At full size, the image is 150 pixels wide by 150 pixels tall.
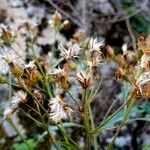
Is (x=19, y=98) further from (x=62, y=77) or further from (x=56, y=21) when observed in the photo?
(x=56, y=21)

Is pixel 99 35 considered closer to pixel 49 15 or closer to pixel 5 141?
pixel 49 15

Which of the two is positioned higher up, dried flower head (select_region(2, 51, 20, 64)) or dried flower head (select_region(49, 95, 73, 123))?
dried flower head (select_region(2, 51, 20, 64))

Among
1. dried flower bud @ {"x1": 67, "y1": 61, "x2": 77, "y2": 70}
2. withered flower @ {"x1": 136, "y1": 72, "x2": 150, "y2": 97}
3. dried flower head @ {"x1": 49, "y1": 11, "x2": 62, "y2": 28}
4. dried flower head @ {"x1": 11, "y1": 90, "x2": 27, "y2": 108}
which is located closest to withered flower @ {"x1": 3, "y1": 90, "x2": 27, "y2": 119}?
dried flower head @ {"x1": 11, "y1": 90, "x2": 27, "y2": 108}

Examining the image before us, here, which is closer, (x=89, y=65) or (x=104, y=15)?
(x=89, y=65)

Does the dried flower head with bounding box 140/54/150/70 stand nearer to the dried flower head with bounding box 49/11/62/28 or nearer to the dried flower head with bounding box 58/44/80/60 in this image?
the dried flower head with bounding box 58/44/80/60

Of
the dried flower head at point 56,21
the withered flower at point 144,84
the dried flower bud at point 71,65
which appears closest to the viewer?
the withered flower at point 144,84

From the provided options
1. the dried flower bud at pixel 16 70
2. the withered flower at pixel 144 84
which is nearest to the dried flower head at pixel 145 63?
the withered flower at pixel 144 84

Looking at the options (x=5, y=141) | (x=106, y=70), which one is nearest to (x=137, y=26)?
(x=106, y=70)

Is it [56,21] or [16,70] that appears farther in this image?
[56,21]

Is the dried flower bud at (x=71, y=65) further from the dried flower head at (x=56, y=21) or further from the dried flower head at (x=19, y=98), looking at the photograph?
the dried flower head at (x=56, y=21)

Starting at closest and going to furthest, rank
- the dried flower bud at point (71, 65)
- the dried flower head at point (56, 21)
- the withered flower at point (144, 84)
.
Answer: the withered flower at point (144, 84) < the dried flower bud at point (71, 65) < the dried flower head at point (56, 21)

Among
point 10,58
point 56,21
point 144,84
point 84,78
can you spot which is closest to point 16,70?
point 10,58
